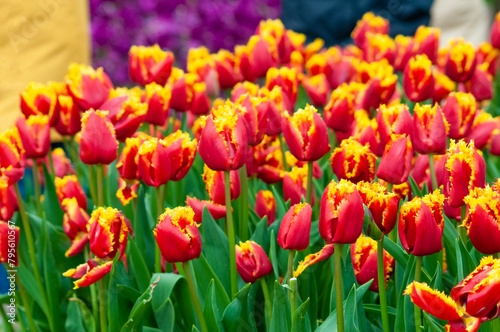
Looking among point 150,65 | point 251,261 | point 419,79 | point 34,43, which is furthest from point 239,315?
point 34,43

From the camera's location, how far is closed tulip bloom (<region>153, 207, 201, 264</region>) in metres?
0.90

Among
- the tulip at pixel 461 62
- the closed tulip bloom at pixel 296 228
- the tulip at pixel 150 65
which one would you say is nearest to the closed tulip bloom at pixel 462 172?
the closed tulip bloom at pixel 296 228

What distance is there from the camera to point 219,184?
109 cm

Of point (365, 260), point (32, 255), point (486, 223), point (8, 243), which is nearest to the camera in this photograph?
point (486, 223)

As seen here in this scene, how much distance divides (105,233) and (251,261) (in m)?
0.23

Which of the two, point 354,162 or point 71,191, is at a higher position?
point 354,162

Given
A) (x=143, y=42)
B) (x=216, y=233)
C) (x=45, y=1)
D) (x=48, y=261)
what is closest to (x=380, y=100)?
(x=216, y=233)

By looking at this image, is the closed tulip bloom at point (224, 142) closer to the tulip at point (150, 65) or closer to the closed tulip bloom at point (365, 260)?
the closed tulip bloom at point (365, 260)

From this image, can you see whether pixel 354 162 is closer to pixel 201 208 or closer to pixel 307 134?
pixel 307 134

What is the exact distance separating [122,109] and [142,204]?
7.7 inches

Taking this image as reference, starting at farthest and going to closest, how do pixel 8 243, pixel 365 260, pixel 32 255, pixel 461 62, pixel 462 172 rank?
pixel 461 62
pixel 32 255
pixel 8 243
pixel 365 260
pixel 462 172

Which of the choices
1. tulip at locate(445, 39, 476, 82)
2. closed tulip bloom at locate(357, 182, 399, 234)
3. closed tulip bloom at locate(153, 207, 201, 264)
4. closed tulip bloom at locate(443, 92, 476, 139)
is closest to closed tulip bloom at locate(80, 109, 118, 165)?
closed tulip bloom at locate(153, 207, 201, 264)

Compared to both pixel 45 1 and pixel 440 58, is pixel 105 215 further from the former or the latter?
pixel 45 1

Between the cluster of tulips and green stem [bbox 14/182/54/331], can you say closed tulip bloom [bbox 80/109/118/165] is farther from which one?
green stem [bbox 14/182/54/331]
